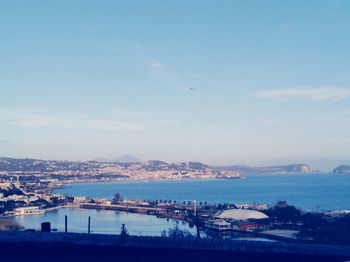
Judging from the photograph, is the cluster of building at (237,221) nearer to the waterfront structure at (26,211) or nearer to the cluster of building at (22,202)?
the waterfront structure at (26,211)

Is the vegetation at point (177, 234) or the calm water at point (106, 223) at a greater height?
the vegetation at point (177, 234)

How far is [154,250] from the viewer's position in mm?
7727

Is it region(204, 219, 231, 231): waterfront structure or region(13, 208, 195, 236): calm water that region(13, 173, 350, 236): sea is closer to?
region(13, 208, 195, 236): calm water

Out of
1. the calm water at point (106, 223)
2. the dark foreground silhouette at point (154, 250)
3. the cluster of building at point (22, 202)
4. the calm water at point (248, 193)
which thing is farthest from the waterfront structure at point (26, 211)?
the dark foreground silhouette at point (154, 250)

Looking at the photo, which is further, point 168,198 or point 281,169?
point 281,169

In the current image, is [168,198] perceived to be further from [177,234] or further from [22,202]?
[177,234]

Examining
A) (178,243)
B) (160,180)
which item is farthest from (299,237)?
(160,180)

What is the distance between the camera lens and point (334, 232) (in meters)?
12.8

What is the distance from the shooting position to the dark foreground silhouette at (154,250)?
745cm

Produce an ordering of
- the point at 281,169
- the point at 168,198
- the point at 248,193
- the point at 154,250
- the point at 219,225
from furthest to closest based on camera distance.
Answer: the point at 281,169 → the point at 248,193 → the point at 168,198 → the point at 219,225 → the point at 154,250

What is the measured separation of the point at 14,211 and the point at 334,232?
70.8 feet

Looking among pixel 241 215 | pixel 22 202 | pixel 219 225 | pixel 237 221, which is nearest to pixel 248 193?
pixel 22 202

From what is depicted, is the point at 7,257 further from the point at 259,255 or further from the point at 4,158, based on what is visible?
the point at 4,158

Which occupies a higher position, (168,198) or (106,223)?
(106,223)
